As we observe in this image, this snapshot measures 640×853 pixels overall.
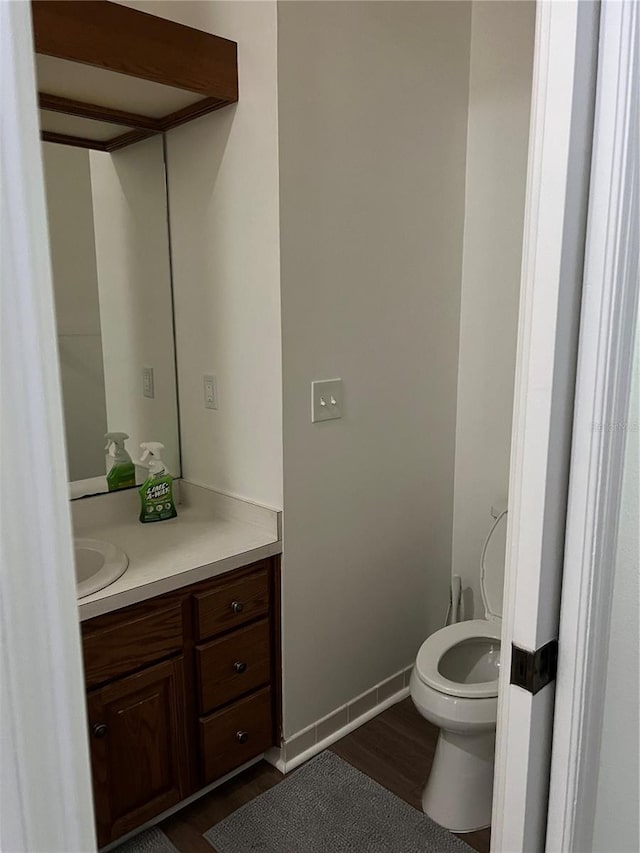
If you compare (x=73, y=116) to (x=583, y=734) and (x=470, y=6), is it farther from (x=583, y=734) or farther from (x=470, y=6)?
(x=583, y=734)

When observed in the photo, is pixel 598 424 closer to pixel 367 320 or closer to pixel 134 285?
pixel 367 320

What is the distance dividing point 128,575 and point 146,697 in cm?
33

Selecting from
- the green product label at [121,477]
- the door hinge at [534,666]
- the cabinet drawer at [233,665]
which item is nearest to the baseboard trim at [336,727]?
the cabinet drawer at [233,665]

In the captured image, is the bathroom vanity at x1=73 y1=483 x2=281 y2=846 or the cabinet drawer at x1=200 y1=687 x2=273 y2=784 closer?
the bathroom vanity at x1=73 y1=483 x2=281 y2=846

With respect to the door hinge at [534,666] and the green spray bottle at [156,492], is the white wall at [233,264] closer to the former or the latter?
the green spray bottle at [156,492]

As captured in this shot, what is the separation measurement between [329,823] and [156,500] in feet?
3.54

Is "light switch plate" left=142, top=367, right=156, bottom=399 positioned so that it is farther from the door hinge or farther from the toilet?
the door hinge

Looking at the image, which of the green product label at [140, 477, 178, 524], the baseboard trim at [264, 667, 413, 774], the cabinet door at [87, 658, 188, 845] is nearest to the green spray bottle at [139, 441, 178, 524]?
the green product label at [140, 477, 178, 524]

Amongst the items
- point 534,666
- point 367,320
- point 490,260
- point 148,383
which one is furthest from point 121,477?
point 534,666

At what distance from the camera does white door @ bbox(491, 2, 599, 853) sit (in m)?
0.78

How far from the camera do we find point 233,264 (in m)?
2.00

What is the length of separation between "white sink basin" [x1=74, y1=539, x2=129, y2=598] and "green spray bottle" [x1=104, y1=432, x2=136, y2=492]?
0.98 feet

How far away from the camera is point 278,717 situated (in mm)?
2076

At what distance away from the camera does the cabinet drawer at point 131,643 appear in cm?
162
